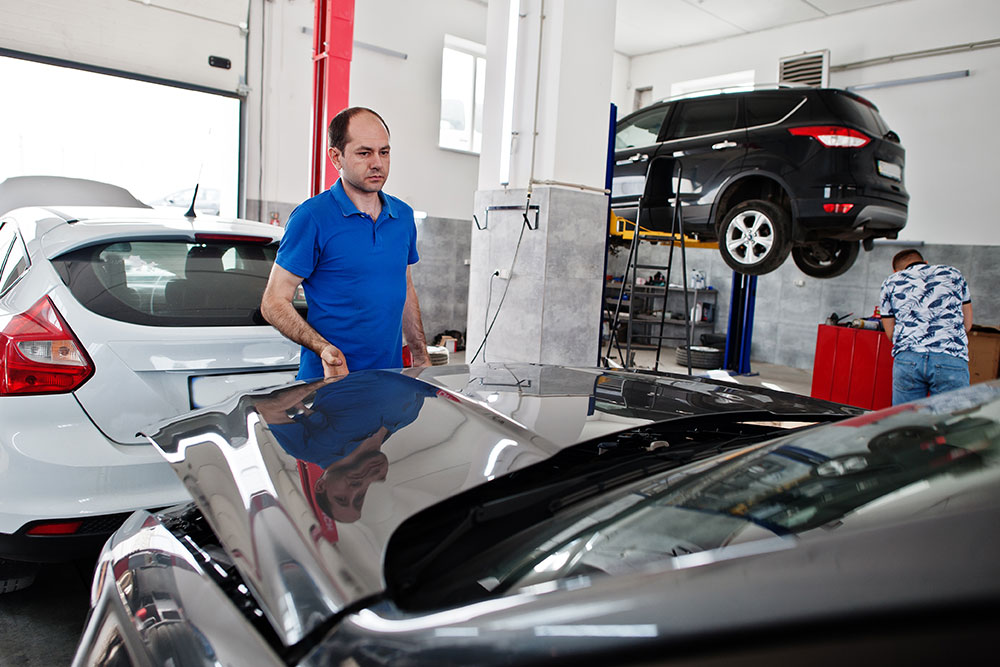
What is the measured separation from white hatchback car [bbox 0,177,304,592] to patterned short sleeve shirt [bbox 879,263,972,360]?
4641 millimetres

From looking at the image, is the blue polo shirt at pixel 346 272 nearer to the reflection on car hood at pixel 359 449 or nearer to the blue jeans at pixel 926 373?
the reflection on car hood at pixel 359 449

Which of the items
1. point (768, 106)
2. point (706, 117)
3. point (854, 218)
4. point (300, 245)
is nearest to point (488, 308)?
point (706, 117)

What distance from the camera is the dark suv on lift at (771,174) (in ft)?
18.3

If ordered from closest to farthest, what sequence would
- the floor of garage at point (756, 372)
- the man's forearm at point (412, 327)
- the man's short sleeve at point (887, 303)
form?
1. the man's forearm at point (412, 327)
2. the man's short sleeve at point (887, 303)
3. the floor of garage at point (756, 372)

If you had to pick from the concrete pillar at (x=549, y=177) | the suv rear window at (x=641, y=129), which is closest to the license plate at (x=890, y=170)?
the suv rear window at (x=641, y=129)

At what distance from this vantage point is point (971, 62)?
8.66 metres

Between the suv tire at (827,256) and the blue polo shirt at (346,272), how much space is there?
6050mm

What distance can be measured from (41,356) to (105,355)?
17 centimetres

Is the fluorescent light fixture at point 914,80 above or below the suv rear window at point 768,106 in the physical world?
above

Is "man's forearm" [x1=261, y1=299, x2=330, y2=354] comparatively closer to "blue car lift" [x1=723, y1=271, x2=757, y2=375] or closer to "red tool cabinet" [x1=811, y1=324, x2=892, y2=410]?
"red tool cabinet" [x1=811, y1=324, x2=892, y2=410]

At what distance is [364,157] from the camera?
2.24m

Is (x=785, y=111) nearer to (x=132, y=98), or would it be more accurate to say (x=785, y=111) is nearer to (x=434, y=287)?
(x=434, y=287)

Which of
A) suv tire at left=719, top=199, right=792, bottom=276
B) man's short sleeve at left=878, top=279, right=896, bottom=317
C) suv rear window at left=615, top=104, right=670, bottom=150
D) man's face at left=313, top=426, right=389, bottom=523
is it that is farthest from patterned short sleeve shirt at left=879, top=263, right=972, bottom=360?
man's face at left=313, top=426, right=389, bottom=523

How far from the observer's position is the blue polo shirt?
84.3 inches
